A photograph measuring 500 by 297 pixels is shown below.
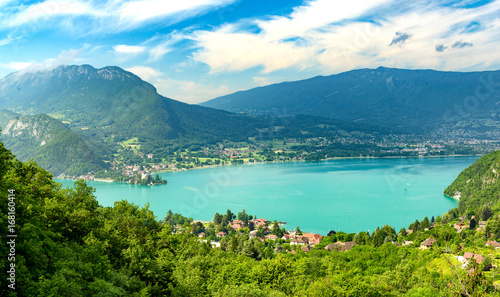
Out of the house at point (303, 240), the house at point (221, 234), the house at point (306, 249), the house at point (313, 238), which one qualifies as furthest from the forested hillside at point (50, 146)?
the house at point (306, 249)

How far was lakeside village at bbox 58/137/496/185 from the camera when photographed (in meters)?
69.3

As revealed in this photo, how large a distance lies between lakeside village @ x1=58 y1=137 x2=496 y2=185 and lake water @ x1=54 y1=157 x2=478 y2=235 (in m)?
6.61

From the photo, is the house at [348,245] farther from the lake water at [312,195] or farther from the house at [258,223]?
the house at [258,223]

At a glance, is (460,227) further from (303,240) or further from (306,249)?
(306,249)

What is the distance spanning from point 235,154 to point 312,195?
48521 mm

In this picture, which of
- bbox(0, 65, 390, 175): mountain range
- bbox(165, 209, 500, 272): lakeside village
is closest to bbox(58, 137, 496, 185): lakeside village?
bbox(0, 65, 390, 175): mountain range

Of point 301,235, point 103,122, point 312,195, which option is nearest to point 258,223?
point 301,235

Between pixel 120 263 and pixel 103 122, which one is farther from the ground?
pixel 103 122

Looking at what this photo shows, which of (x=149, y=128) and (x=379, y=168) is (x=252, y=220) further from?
(x=149, y=128)

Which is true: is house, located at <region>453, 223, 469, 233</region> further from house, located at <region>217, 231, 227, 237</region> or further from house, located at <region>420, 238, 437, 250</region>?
house, located at <region>217, 231, 227, 237</region>

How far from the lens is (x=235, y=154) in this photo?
305 ft

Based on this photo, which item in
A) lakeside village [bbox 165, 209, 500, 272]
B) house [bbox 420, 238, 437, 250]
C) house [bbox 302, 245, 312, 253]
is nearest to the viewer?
house [bbox 420, 238, 437, 250]

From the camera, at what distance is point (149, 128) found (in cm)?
11106

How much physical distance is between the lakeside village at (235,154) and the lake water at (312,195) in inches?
260
